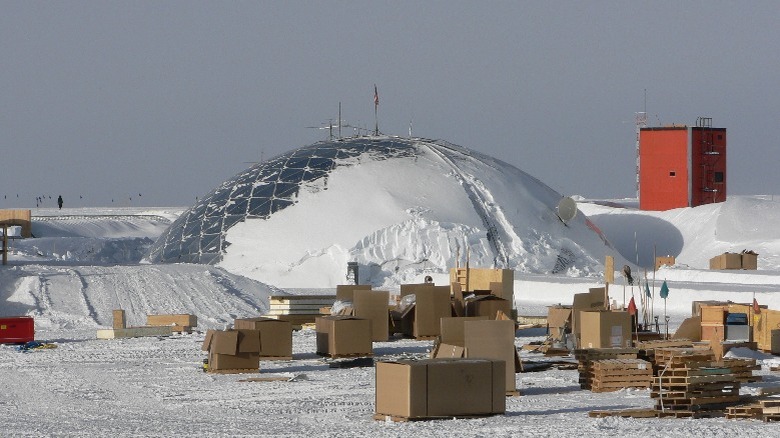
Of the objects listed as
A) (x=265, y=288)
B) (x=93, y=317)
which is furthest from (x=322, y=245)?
(x=93, y=317)

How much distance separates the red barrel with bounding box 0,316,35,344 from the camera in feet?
85.6

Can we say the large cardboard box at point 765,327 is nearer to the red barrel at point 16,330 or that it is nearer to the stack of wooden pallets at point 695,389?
the stack of wooden pallets at point 695,389

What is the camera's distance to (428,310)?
2612 centimetres

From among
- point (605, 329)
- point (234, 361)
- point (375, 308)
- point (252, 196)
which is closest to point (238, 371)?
point (234, 361)

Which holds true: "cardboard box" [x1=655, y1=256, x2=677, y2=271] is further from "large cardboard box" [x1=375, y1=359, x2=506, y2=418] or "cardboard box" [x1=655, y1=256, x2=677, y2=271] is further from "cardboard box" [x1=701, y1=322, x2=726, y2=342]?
"large cardboard box" [x1=375, y1=359, x2=506, y2=418]

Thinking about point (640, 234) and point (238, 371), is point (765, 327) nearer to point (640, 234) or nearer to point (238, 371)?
point (238, 371)

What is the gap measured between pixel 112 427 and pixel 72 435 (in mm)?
733

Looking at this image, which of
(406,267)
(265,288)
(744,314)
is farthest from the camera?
(406,267)

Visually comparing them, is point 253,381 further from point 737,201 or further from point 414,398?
point 737,201

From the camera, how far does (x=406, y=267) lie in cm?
4203

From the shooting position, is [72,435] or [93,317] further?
[93,317]

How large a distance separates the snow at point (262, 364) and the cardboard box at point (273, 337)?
31cm

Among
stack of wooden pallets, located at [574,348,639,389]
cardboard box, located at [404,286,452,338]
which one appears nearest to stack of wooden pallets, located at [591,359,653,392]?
→ stack of wooden pallets, located at [574,348,639,389]

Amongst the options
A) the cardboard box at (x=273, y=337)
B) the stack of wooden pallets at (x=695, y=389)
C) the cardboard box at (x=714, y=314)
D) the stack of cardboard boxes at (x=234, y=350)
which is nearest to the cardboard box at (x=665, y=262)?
the cardboard box at (x=714, y=314)
